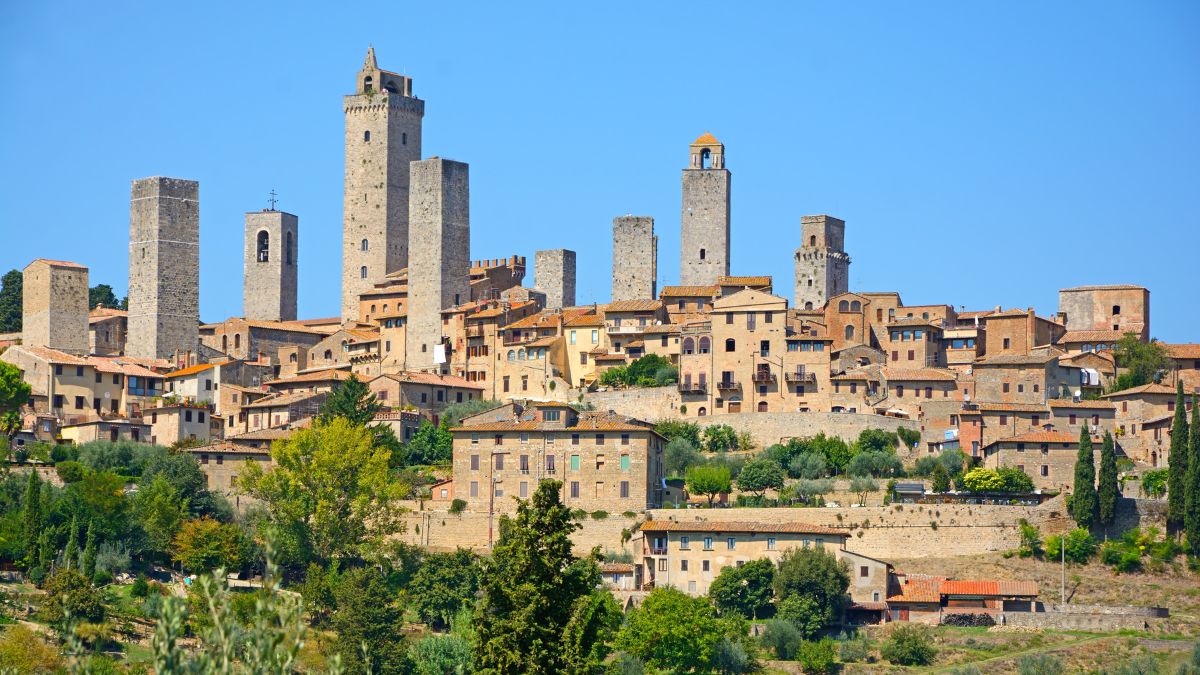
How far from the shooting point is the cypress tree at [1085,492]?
64.6m

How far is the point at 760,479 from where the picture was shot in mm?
69750

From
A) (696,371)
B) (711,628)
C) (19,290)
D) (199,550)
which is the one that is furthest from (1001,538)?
(19,290)

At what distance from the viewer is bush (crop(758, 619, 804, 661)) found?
58062 millimetres

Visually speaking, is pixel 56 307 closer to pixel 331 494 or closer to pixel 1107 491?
pixel 331 494

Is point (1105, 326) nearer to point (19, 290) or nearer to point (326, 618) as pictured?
point (326, 618)

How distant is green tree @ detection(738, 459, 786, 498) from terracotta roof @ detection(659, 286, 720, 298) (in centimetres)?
1827

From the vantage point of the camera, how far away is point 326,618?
2354 inches

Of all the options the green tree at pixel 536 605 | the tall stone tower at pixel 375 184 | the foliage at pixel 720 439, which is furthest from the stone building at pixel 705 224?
the green tree at pixel 536 605

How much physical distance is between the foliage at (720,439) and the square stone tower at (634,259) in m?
19.2

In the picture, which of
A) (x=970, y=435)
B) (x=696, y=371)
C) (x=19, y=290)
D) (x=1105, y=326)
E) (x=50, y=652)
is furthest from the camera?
(x=19, y=290)

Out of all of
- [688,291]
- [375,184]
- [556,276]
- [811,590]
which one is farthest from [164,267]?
[811,590]

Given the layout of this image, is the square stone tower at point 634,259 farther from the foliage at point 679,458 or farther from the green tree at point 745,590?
the green tree at point 745,590

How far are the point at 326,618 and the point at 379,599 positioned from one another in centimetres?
281

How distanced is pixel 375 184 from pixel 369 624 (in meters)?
45.8
